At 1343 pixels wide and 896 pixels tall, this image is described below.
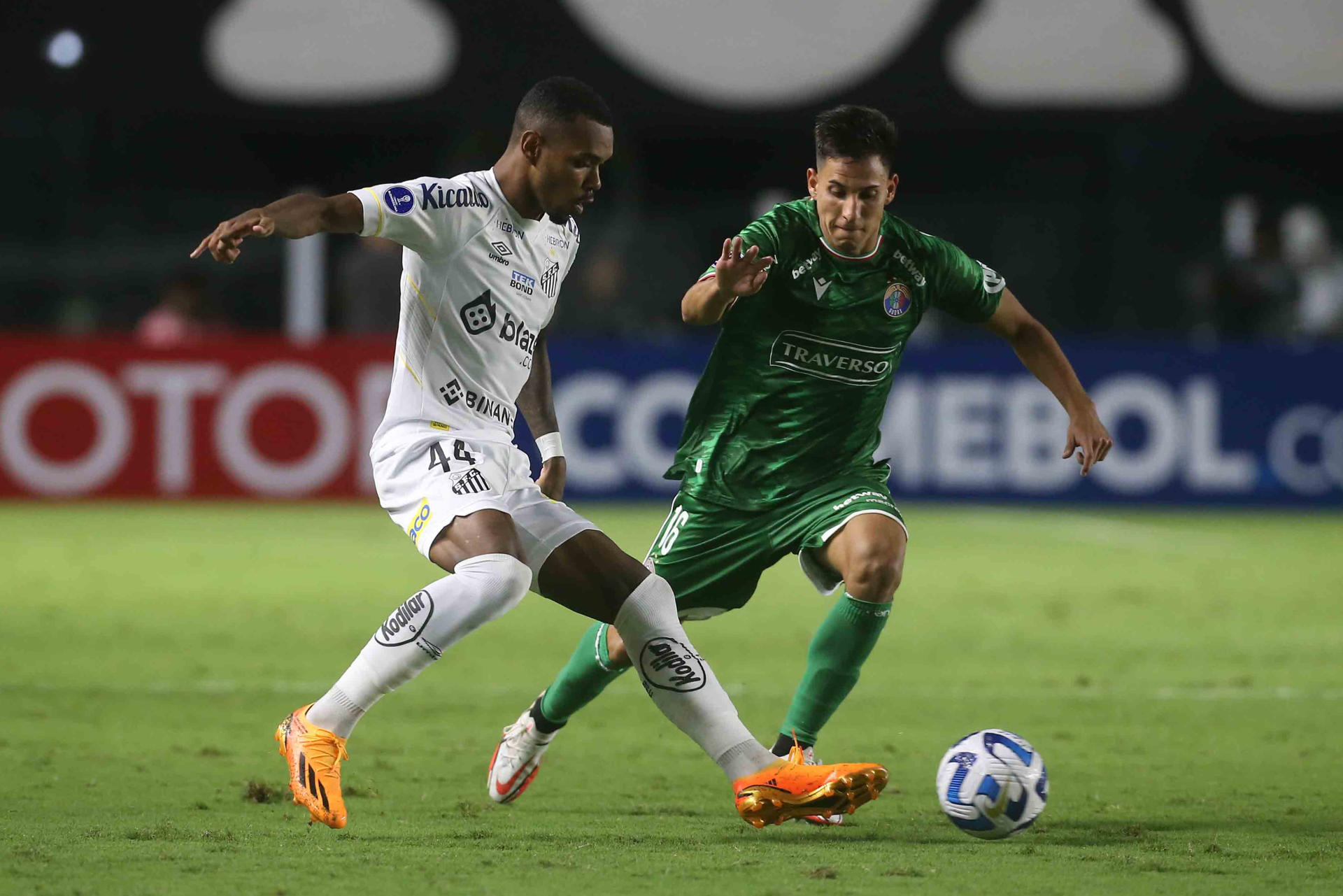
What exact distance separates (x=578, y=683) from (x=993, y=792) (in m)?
1.28

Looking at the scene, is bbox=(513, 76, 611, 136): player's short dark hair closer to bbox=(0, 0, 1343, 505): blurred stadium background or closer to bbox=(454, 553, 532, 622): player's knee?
bbox=(454, 553, 532, 622): player's knee

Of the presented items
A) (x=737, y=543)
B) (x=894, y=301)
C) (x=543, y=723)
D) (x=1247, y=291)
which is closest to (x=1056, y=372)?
(x=894, y=301)

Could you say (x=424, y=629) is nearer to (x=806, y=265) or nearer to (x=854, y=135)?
(x=806, y=265)

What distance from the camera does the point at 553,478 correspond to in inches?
204

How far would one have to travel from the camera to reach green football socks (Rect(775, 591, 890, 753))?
4996 mm

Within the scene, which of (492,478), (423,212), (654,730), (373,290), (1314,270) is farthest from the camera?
(1314,270)

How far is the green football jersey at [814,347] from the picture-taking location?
5.32 m

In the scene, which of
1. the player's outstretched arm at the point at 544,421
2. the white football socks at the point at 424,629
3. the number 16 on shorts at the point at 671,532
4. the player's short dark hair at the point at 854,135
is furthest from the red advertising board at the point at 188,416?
the white football socks at the point at 424,629

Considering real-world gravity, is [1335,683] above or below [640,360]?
below

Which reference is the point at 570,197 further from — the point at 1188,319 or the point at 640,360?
the point at 1188,319

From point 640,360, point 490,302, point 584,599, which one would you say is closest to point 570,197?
point 490,302

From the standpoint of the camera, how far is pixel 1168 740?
19.5 ft

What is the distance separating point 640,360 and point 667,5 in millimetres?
3115

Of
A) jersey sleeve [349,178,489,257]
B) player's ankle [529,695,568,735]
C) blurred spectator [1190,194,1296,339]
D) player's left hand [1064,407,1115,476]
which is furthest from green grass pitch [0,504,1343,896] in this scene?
blurred spectator [1190,194,1296,339]
